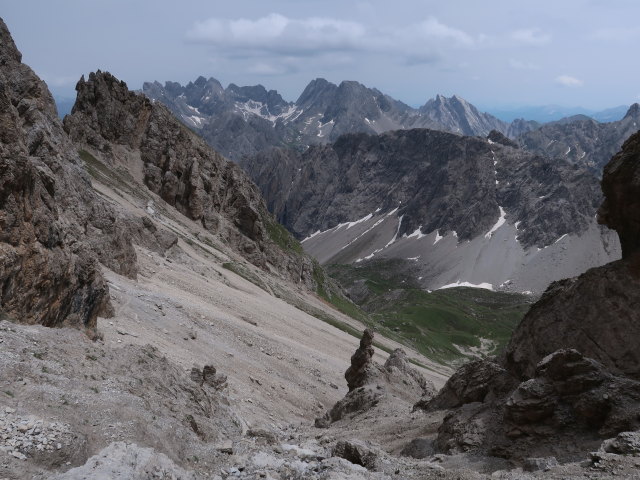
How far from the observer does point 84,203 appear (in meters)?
53.0

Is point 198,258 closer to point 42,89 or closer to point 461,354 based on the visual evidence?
point 42,89

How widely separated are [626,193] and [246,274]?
7024 centimetres

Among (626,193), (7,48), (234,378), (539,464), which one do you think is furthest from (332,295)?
(539,464)

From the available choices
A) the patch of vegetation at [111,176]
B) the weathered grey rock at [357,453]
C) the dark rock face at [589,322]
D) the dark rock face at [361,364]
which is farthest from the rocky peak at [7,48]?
the dark rock face at [589,322]

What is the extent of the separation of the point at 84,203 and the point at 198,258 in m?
31.4

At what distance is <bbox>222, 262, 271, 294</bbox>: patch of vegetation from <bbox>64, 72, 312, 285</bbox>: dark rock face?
2819 centimetres

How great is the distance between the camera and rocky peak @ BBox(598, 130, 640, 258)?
28.7m

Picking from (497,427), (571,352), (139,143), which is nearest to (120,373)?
(497,427)

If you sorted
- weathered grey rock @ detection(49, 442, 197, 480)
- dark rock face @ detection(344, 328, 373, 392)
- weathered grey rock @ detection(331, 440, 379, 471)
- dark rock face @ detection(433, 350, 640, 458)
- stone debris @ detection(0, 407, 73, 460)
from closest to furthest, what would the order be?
1. weathered grey rock @ detection(49, 442, 197, 480)
2. stone debris @ detection(0, 407, 73, 460)
3. dark rock face @ detection(433, 350, 640, 458)
4. weathered grey rock @ detection(331, 440, 379, 471)
5. dark rock face @ detection(344, 328, 373, 392)

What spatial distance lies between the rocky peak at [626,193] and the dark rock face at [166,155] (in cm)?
9924

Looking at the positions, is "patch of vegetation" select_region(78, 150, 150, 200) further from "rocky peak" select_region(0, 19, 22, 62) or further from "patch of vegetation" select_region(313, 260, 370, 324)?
"patch of vegetation" select_region(313, 260, 370, 324)

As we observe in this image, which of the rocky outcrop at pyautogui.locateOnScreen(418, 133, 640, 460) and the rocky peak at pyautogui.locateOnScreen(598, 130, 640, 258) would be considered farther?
the rocky peak at pyautogui.locateOnScreen(598, 130, 640, 258)

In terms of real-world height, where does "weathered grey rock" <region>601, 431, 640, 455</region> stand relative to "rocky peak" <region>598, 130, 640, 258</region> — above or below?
below

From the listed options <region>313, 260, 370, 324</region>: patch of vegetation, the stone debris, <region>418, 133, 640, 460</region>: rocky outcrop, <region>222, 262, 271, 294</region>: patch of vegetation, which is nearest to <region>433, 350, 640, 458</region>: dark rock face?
<region>418, 133, 640, 460</region>: rocky outcrop
